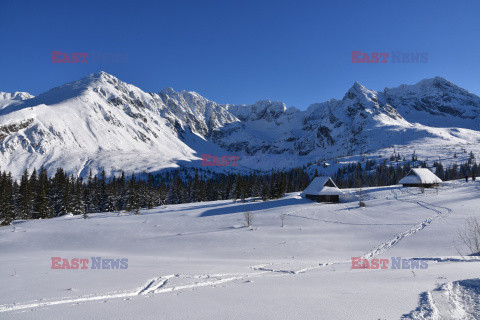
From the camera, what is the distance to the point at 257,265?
15.1 meters

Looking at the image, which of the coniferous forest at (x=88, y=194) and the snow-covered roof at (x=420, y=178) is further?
the snow-covered roof at (x=420, y=178)

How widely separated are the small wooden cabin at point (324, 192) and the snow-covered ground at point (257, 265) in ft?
13.8

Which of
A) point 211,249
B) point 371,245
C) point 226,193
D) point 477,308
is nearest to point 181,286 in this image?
point 477,308

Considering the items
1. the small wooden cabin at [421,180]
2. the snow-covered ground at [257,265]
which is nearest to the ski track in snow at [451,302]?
the snow-covered ground at [257,265]

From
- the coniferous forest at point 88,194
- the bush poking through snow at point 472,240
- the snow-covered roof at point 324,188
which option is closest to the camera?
the bush poking through snow at point 472,240

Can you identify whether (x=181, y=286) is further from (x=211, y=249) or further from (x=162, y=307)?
(x=211, y=249)

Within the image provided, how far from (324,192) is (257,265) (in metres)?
38.2

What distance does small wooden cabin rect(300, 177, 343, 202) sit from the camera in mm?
50041

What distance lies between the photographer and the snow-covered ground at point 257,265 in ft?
18.8

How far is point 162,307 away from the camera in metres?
6.13

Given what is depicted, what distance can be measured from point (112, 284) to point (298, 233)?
77.4ft
